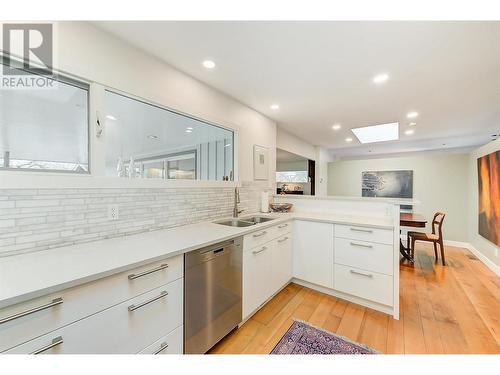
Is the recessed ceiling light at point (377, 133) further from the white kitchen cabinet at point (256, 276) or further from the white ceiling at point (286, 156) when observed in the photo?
the white kitchen cabinet at point (256, 276)

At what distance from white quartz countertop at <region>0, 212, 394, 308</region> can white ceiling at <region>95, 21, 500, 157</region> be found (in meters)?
1.54

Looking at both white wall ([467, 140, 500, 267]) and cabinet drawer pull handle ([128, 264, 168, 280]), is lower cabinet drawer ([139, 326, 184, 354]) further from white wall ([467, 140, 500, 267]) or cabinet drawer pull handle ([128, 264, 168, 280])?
white wall ([467, 140, 500, 267])

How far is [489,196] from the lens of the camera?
332cm

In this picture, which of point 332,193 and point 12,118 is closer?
point 12,118

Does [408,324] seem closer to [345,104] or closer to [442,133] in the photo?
[345,104]

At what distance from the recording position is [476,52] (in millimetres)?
1718

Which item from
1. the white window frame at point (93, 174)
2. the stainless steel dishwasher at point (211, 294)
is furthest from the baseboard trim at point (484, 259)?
the white window frame at point (93, 174)

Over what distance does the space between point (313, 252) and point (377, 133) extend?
147 inches

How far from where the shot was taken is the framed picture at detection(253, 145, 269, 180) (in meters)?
2.99

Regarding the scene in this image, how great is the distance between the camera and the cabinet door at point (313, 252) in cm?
239
